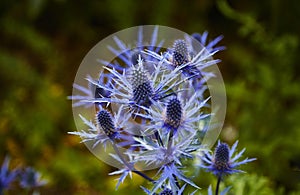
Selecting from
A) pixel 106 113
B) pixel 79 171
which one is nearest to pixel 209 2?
pixel 79 171

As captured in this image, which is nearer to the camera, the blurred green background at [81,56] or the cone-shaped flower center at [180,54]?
the cone-shaped flower center at [180,54]

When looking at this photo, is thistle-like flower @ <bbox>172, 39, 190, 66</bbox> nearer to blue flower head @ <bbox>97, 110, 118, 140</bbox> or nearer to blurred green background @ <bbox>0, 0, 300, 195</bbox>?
blue flower head @ <bbox>97, 110, 118, 140</bbox>

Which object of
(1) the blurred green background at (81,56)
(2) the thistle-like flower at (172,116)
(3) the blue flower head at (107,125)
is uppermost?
(1) the blurred green background at (81,56)

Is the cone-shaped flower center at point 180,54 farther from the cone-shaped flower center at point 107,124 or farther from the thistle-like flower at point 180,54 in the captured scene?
the cone-shaped flower center at point 107,124

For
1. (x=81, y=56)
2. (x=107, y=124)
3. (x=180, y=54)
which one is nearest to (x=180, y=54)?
(x=180, y=54)

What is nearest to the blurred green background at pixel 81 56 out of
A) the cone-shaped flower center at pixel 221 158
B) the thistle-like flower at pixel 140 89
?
the cone-shaped flower center at pixel 221 158

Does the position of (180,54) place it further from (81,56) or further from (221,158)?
(81,56)
